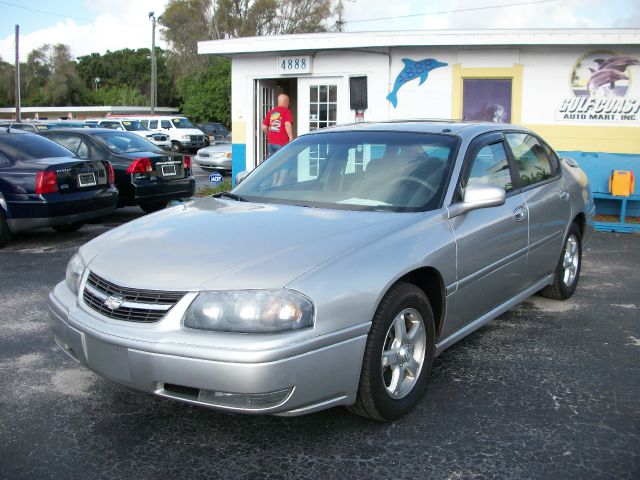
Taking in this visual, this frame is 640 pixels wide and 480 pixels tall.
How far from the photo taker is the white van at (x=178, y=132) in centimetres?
3228

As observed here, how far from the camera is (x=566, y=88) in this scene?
1059 cm

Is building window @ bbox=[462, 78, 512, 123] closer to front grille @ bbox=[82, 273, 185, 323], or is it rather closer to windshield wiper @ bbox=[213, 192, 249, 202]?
windshield wiper @ bbox=[213, 192, 249, 202]

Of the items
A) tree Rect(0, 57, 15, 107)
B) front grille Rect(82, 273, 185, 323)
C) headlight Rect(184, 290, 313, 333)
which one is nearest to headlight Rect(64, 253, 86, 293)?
front grille Rect(82, 273, 185, 323)

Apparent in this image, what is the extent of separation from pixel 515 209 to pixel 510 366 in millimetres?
1045

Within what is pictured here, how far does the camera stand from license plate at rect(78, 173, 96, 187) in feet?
27.7

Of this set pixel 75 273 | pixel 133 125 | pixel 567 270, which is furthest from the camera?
pixel 133 125

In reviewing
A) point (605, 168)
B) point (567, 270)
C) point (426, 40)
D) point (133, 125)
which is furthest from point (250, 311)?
point (133, 125)

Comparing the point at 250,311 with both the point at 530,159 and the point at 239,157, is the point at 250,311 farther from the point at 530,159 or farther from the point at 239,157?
the point at 239,157

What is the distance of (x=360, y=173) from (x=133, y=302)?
1.79m

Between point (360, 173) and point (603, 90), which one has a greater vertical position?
point (603, 90)

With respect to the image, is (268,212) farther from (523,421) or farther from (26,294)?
(26,294)

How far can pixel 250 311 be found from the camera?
2.92 m

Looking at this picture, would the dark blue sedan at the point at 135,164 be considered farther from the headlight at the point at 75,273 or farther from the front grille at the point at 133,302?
the front grille at the point at 133,302

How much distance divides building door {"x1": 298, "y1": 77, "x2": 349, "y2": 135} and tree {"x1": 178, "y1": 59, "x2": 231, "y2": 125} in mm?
33550
